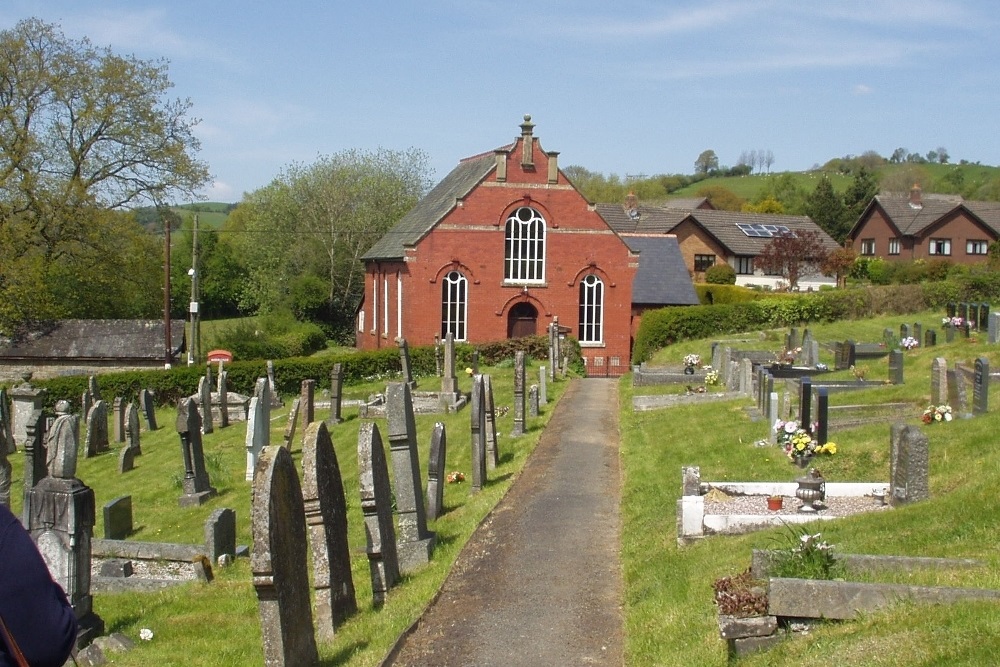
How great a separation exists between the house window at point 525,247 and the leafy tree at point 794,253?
22.8 metres

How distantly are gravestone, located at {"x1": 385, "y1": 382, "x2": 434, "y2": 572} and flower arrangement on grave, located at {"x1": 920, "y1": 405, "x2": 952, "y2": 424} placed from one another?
849 cm

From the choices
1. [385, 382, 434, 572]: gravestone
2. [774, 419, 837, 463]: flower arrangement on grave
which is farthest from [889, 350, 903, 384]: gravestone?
[385, 382, 434, 572]: gravestone

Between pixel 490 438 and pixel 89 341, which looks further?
pixel 89 341

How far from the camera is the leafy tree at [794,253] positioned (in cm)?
6197

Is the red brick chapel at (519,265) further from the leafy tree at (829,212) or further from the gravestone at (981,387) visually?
the leafy tree at (829,212)

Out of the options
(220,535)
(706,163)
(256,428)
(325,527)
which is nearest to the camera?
(325,527)

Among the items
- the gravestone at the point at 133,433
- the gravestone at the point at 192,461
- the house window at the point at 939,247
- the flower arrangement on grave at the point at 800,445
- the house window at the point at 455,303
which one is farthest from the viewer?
the house window at the point at 939,247

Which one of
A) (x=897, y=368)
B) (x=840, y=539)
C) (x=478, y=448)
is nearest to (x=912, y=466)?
(x=840, y=539)

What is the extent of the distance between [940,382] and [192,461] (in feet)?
42.8

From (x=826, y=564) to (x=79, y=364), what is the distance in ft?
125

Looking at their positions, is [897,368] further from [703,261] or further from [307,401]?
[703,261]

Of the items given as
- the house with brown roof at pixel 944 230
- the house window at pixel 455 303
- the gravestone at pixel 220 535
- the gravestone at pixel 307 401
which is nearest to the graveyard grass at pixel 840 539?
the gravestone at pixel 220 535

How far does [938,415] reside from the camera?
15.8m

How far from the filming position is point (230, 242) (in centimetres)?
8875
